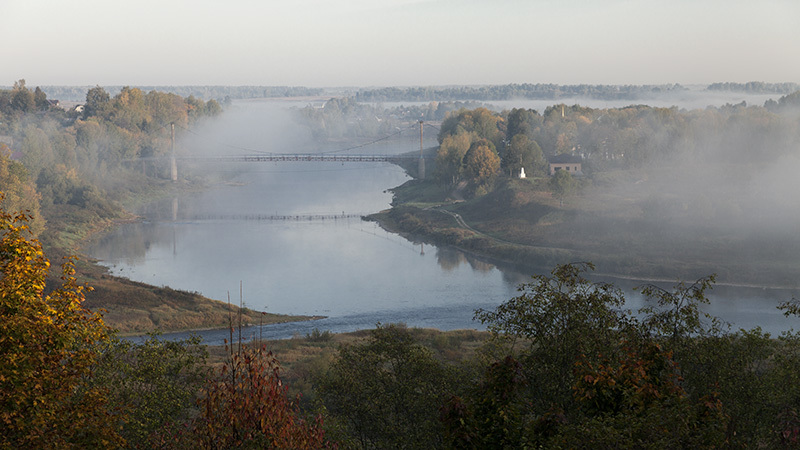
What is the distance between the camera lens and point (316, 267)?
34500 millimetres

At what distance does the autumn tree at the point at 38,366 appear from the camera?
4.87 m

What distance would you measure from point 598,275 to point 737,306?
6.76m

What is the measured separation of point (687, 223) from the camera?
1446 inches

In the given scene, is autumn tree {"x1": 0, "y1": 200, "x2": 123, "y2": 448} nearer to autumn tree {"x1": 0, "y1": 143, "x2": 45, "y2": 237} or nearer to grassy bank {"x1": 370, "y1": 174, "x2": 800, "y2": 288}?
grassy bank {"x1": 370, "y1": 174, "x2": 800, "y2": 288}

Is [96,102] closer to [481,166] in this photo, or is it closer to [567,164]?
[481,166]

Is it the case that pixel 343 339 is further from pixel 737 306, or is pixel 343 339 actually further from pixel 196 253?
pixel 196 253

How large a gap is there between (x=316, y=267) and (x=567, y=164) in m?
22.2

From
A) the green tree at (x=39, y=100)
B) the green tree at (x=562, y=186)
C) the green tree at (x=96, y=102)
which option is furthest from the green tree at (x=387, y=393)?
the green tree at (x=39, y=100)

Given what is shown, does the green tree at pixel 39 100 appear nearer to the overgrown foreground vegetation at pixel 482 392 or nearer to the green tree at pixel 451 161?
the green tree at pixel 451 161

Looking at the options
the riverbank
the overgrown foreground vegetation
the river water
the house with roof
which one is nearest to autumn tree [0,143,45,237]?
the riverbank

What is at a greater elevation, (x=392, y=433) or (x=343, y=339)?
(x=392, y=433)

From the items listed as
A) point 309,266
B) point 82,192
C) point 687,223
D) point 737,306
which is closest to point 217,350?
point 309,266

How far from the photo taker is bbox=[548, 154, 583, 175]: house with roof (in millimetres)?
50469

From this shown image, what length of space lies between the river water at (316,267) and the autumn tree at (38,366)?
15120 millimetres
